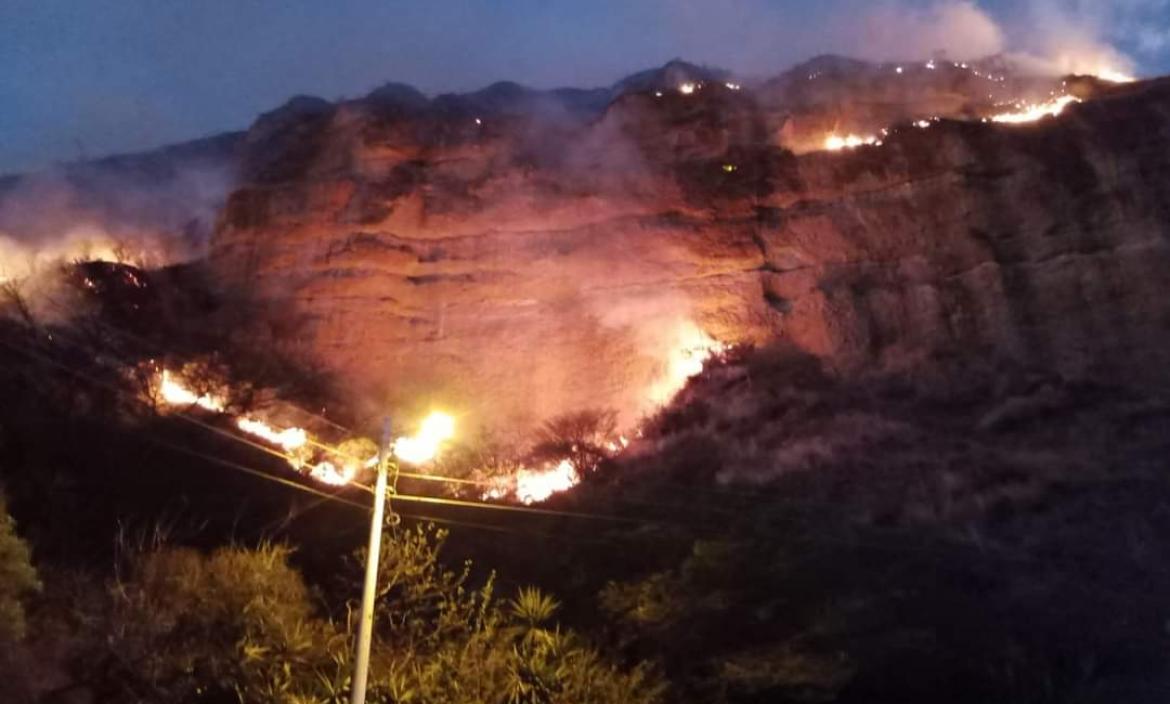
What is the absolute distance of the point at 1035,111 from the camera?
31.6 m

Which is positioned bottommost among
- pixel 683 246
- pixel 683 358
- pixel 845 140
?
pixel 683 358

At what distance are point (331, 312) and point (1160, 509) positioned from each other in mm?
19858

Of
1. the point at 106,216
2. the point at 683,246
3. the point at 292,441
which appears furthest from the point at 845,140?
the point at 106,216

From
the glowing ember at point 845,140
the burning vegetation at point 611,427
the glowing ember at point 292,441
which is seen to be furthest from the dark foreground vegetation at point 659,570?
the glowing ember at point 845,140

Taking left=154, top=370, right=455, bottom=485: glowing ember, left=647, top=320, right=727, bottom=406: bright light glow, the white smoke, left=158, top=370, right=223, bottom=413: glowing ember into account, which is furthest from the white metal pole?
the white smoke

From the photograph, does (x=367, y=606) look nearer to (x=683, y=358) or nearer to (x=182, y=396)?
(x=182, y=396)

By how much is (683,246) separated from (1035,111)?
10.3 metres

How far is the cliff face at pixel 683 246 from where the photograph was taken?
2641 cm

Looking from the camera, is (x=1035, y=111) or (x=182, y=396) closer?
(x=182, y=396)

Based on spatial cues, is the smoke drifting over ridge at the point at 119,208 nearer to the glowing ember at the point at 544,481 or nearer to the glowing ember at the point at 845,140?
the glowing ember at the point at 544,481

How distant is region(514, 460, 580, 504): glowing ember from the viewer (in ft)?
76.6

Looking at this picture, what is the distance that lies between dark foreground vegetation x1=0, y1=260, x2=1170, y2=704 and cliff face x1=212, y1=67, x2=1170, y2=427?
3.64 m

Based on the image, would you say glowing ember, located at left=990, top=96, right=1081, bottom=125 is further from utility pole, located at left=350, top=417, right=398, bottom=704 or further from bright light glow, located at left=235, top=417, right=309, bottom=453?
utility pole, located at left=350, top=417, right=398, bottom=704

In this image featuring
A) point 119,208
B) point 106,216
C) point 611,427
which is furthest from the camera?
point 119,208
